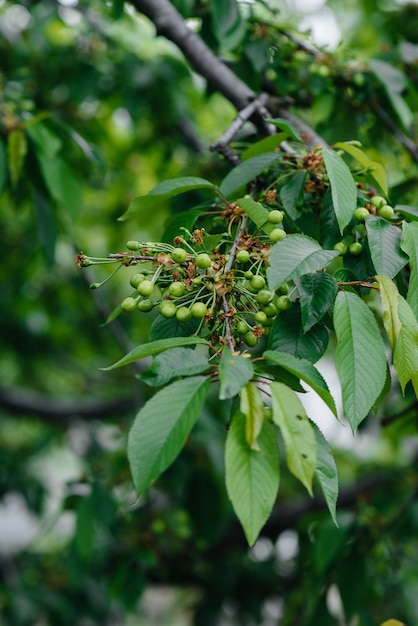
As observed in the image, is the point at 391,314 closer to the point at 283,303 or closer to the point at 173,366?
the point at 283,303

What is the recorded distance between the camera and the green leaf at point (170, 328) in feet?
3.57

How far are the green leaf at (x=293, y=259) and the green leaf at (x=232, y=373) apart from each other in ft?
0.38

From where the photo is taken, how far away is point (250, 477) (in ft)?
2.65

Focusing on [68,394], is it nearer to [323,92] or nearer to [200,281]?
[323,92]

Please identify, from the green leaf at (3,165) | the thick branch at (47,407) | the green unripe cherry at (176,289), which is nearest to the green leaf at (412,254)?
the green unripe cherry at (176,289)

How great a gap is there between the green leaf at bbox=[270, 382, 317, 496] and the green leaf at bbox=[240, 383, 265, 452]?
19 mm

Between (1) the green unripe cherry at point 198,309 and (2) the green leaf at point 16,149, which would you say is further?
(2) the green leaf at point 16,149

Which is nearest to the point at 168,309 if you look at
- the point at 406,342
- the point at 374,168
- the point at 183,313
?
the point at 183,313

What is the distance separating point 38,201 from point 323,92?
0.90 meters

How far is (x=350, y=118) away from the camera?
194cm

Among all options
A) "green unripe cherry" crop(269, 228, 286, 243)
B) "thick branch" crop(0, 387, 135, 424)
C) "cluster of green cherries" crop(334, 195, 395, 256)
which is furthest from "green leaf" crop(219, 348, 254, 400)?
"thick branch" crop(0, 387, 135, 424)

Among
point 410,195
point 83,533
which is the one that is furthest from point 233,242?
point 83,533

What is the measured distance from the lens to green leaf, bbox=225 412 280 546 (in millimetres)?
790

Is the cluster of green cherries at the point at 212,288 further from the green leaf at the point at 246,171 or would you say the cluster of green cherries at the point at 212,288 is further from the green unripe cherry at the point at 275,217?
the green leaf at the point at 246,171
